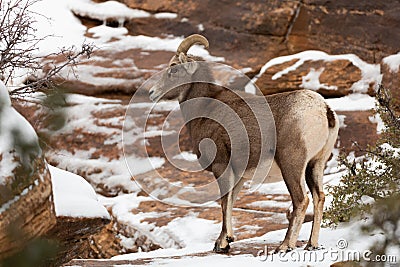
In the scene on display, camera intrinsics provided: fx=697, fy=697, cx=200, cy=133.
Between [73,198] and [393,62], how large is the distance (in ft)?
31.4

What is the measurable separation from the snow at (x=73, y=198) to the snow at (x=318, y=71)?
838 centimetres

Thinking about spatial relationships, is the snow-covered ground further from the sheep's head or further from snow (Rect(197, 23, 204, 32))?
the sheep's head

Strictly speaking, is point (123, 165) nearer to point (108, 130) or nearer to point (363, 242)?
point (108, 130)

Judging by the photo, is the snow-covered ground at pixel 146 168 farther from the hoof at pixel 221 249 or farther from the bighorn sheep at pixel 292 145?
the bighorn sheep at pixel 292 145

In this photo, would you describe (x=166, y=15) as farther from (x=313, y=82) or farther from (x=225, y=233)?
(x=225, y=233)

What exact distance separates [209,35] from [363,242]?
893 cm

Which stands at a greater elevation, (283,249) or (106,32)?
(283,249)

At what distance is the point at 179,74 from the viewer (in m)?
7.59

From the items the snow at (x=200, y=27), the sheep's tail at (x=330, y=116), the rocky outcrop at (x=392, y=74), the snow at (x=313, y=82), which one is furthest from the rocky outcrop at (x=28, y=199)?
the snow at (x=200, y=27)

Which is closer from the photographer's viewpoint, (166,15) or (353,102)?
(353,102)

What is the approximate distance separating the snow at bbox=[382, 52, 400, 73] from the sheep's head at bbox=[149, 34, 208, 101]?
651 cm

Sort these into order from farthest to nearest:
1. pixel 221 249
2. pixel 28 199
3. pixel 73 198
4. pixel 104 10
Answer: pixel 104 10, pixel 221 249, pixel 73 198, pixel 28 199

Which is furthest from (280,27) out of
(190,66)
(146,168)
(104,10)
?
(190,66)

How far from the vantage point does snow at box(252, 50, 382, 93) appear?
13.2 metres
